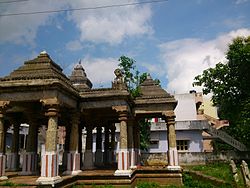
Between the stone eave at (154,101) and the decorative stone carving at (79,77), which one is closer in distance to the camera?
the stone eave at (154,101)

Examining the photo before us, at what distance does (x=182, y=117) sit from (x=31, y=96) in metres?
28.6

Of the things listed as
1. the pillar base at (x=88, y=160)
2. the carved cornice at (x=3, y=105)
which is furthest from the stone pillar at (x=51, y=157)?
the pillar base at (x=88, y=160)

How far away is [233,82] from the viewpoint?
29.4m

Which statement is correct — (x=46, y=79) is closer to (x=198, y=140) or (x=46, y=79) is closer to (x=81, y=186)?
(x=81, y=186)

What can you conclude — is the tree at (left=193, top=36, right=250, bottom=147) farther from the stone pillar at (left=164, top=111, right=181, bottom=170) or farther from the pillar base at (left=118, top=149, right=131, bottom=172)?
the pillar base at (left=118, top=149, right=131, bottom=172)

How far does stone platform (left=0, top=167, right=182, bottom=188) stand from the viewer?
42.2ft

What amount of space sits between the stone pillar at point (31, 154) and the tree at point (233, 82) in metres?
20.1

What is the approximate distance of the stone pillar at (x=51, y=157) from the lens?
1161cm

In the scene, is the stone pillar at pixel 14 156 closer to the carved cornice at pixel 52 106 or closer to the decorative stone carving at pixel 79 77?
the decorative stone carving at pixel 79 77

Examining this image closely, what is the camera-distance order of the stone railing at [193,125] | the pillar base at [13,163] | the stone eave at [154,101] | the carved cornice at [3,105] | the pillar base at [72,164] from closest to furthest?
the carved cornice at [3,105]
the pillar base at [72,164]
the stone eave at [154,101]
the pillar base at [13,163]
the stone railing at [193,125]

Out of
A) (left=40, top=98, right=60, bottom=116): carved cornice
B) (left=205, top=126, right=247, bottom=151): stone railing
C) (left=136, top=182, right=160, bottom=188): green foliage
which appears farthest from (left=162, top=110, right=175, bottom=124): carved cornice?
(left=205, top=126, right=247, bottom=151): stone railing

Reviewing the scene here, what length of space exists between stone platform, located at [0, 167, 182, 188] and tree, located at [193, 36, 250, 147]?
45.1ft

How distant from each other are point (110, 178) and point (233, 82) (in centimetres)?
2069

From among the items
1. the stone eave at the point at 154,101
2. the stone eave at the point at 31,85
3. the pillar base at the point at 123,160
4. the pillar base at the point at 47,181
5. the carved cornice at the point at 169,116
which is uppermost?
the stone eave at the point at 31,85
